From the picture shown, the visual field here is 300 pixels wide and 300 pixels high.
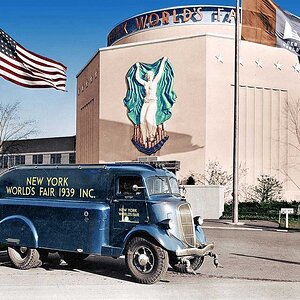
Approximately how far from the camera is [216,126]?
40.3 metres

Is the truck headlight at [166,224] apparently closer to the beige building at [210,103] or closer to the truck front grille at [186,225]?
the truck front grille at [186,225]

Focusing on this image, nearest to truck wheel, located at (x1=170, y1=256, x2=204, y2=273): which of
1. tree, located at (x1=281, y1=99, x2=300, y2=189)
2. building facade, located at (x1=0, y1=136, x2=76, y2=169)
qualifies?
tree, located at (x1=281, y1=99, x2=300, y2=189)

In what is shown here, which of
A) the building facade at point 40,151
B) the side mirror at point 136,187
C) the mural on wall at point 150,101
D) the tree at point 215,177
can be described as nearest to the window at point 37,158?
the building facade at point 40,151

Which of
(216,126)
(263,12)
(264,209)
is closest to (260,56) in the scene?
(216,126)

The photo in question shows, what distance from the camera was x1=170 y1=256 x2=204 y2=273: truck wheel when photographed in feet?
36.6

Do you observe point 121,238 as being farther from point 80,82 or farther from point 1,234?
point 80,82

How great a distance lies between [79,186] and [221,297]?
391 centimetres

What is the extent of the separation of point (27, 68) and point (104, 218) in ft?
20.9

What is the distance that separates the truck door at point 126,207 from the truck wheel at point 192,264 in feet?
3.63

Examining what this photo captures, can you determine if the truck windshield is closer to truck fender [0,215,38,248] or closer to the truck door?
the truck door

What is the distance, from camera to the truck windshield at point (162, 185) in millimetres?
11109

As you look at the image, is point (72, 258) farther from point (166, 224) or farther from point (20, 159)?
point (20, 159)

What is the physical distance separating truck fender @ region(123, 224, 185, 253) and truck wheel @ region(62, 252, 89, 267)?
2.39 meters

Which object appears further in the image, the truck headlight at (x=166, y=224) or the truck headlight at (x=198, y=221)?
the truck headlight at (x=198, y=221)
